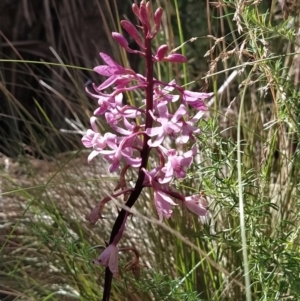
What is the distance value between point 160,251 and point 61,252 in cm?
20

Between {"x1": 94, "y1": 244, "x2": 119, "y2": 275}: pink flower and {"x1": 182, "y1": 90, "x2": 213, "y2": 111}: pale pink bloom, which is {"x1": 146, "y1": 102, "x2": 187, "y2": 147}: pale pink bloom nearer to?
{"x1": 182, "y1": 90, "x2": 213, "y2": 111}: pale pink bloom

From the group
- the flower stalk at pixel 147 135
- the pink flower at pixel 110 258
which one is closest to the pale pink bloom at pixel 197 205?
the flower stalk at pixel 147 135

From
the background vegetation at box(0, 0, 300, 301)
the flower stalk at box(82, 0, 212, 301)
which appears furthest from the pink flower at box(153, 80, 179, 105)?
the background vegetation at box(0, 0, 300, 301)

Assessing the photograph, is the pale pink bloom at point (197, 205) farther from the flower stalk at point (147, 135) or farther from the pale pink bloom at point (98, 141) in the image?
the pale pink bloom at point (98, 141)

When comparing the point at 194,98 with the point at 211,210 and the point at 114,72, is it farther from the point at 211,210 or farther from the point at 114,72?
the point at 211,210

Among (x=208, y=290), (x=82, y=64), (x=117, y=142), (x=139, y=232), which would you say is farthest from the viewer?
(x=82, y=64)

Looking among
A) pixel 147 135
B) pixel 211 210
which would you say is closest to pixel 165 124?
pixel 147 135

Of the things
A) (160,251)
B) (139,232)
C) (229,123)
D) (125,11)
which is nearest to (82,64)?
(125,11)

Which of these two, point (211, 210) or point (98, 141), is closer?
point (98, 141)

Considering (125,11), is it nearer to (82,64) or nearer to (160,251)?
(82,64)

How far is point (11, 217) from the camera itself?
1.74 m

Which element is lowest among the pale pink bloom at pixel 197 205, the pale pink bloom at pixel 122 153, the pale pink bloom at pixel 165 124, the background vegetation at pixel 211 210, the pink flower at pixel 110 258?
the background vegetation at pixel 211 210

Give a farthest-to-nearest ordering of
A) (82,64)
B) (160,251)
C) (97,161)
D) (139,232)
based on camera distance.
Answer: (82,64) → (97,161) → (139,232) → (160,251)

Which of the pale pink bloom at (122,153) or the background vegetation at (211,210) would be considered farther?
the background vegetation at (211,210)
